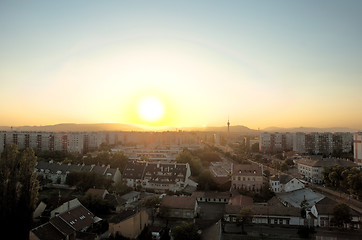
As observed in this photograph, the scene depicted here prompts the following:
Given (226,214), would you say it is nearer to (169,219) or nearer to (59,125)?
(169,219)

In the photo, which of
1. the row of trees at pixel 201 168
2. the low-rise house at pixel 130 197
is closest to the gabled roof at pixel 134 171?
the low-rise house at pixel 130 197

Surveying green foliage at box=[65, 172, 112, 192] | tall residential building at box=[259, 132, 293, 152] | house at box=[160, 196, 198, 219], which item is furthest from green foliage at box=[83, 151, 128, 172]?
tall residential building at box=[259, 132, 293, 152]

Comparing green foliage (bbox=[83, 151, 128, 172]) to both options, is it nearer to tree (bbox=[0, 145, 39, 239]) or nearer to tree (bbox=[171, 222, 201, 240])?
tree (bbox=[0, 145, 39, 239])

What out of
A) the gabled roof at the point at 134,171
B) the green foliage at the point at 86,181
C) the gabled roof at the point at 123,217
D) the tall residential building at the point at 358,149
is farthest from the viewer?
the tall residential building at the point at 358,149

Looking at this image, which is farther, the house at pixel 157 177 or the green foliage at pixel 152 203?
the house at pixel 157 177

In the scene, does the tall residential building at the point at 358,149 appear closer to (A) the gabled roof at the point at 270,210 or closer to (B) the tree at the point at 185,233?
Answer: (A) the gabled roof at the point at 270,210

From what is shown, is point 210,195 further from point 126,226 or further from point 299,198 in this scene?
point 126,226
